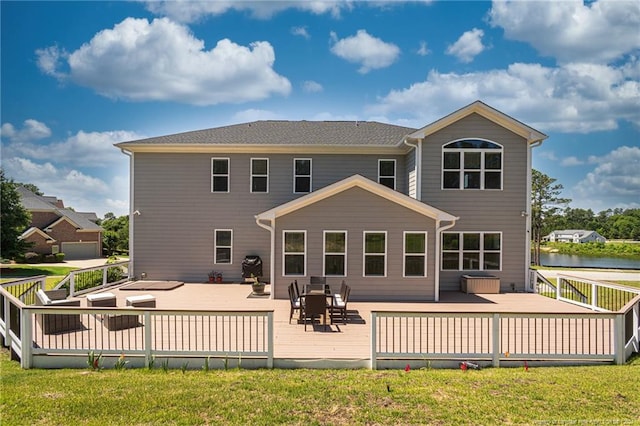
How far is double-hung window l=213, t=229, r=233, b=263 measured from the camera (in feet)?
50.1

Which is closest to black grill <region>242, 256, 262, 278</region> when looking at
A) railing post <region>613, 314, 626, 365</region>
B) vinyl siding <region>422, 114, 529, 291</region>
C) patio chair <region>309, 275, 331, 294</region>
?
patio chair <region>309, 275, 331, 294</region>

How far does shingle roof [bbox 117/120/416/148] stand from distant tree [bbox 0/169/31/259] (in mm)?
17003

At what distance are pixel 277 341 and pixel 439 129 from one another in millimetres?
9693

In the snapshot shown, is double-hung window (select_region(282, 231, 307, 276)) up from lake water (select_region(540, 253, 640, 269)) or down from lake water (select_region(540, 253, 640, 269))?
up

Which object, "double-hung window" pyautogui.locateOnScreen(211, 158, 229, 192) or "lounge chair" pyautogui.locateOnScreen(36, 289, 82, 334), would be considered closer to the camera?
"lounge chair" pyautogui.locateOnScreen(36, 289, 82, 334)

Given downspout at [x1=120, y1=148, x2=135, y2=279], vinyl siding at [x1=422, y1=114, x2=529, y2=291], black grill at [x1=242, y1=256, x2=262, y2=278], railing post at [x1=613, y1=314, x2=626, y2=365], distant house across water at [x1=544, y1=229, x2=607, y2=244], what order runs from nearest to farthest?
railing post at [x1=613, y1=314, x2=626, y2=365] < vinyl siding at [x1=422, y1=114, x2=529, y2=291] < black grill at [x1=242, y1=256, x2=262, y2=278] < downspout at [x1=120, y1=148, x2=135, y2=279] < distant house across water at [x1=544, y1=229, x2=607, y2=244]

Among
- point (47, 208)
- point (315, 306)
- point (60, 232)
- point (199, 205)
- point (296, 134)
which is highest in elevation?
point (296, 134)

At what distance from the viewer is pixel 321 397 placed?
5.02 metres

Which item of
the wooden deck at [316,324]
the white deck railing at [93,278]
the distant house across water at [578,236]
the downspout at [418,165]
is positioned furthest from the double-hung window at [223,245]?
the distant house across water at [578,236]

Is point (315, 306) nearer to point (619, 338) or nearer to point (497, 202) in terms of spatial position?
point (619, 338)

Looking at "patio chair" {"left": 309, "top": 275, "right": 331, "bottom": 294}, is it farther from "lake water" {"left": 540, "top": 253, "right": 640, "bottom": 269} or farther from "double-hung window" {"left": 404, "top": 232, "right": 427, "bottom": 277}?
"lake water" {"left": 540, "top": 253, "right": 640, "bottom": 269}

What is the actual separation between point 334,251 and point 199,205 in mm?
6357

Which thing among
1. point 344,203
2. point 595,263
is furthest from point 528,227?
point 595,263

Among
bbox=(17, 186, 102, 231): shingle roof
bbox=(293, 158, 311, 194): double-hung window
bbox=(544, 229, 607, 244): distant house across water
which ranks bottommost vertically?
bbox=(544, 229, 607, 244): distant house across water
